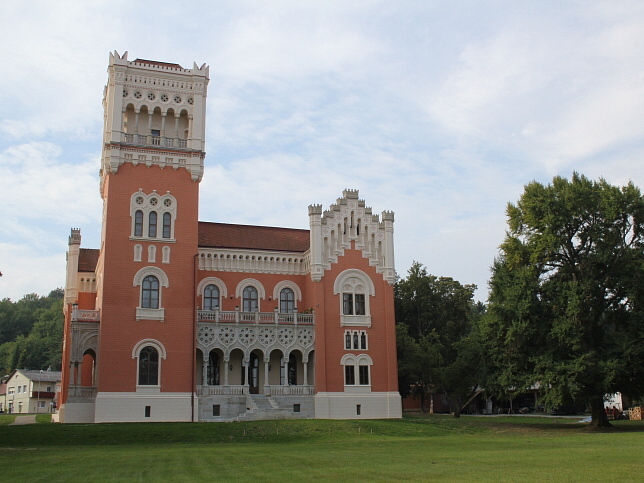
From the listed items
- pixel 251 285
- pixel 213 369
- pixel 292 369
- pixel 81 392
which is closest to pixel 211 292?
pixel 251 285

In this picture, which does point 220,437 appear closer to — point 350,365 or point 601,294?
point 350,365

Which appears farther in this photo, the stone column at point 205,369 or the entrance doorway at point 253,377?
the entrance doorway at point 253,377

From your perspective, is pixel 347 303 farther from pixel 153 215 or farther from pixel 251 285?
pixel 153 215

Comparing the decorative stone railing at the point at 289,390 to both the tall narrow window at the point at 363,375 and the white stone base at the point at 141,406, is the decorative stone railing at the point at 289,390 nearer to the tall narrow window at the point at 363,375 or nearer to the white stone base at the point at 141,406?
the tall narrow window at the point at 363,375

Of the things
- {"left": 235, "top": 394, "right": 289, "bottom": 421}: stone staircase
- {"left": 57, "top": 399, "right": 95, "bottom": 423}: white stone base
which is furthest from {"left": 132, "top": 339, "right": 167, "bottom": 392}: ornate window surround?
{"left": 235, "top": 394, "right": 289, "bottom": 421}: stone staircase

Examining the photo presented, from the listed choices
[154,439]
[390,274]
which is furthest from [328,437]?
[390,274]

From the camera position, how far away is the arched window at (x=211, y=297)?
4631 centimetres

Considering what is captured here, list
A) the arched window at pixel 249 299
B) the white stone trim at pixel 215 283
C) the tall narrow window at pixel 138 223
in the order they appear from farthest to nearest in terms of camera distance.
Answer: the arched window at pixel 249 299 → the white stone trim at pixel 215 283 → the tall narrow window at pixel 138 223

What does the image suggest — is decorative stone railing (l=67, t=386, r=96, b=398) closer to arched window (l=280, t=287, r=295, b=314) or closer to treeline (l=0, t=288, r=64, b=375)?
arched window (l=280, t=287, r=295, b=314)

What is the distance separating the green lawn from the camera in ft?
52.6

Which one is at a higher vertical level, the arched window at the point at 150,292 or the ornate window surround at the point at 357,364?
the arched window at the point at 150,292

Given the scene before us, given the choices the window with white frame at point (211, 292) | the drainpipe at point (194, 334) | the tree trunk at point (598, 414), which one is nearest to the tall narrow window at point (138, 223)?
the drainpipe at point (194, 334)

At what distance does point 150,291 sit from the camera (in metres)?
42.6

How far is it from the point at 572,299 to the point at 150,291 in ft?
83.1
